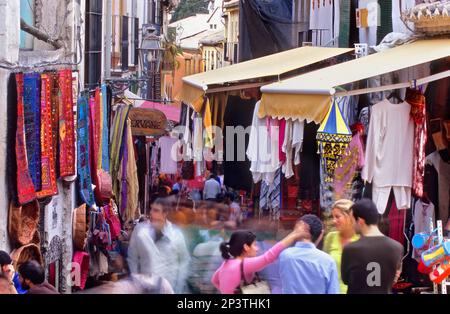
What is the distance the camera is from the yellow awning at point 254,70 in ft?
42.5

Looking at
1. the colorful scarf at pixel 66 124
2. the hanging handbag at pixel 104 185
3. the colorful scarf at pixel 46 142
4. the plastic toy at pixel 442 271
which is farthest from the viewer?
the hanging handbag at pixel 104 185

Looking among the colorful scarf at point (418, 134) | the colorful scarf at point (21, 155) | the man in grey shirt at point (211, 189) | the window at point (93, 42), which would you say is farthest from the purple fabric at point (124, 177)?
the colorful scarf at point (418, 134)

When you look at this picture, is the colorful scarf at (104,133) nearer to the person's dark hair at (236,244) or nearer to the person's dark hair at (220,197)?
the person's dark hair at (220,197)

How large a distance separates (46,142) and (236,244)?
388cm

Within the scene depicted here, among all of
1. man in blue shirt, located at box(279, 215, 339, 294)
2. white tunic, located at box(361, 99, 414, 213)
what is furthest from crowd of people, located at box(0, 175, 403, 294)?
white tunic, located at box(361, 99, 414, 213)

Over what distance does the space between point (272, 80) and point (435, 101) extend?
2408 mm

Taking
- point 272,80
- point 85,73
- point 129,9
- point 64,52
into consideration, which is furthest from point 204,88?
point 129,9

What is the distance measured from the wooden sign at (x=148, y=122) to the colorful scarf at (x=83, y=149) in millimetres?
5765

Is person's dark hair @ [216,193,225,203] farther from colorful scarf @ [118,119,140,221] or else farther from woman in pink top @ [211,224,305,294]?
woman in pink top @ [211,224,305,294]

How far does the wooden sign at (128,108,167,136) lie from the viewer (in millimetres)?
19219

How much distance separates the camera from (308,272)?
7.34 m

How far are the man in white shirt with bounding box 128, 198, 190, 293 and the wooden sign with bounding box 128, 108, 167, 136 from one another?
412 inches

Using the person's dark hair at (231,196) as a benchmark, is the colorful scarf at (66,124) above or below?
above
